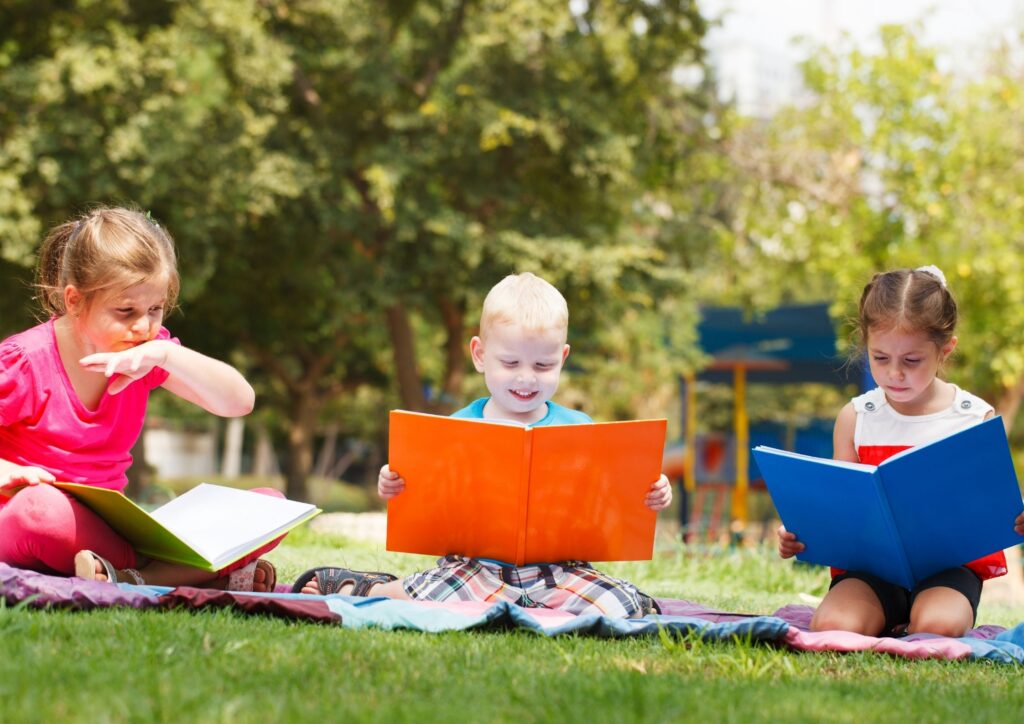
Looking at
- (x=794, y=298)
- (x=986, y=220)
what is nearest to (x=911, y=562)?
(x=986, y=220)

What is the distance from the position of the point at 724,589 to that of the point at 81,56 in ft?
27.2

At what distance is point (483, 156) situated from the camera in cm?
1277

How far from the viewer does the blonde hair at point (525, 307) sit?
352 cm

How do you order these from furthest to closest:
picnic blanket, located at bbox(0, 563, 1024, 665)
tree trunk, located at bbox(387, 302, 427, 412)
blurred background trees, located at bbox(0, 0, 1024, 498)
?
tree trunk, located at bbox(387, 302, 427, 412) → blurred background trees, located at bbox(0, 0, 1024, 498) → picnic blanket, located at bbox(0, 563, 1024, 665)

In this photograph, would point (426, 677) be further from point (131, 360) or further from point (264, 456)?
point (264, 456)

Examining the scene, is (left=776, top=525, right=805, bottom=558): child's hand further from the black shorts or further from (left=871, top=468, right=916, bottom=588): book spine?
(left=871, top=468, right=916, bottom=588): book spine

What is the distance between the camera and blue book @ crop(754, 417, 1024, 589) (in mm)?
3092

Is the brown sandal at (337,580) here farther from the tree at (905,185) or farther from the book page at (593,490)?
the tree at (905,185)

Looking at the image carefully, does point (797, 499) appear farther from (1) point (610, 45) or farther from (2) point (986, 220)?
(1) point (610, 45)

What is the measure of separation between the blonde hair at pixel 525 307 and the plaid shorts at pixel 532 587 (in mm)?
717

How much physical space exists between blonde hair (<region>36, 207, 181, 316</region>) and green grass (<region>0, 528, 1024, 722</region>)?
3.29 ft

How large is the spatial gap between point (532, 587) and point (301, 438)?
15.1 meters

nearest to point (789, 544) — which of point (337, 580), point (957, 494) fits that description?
point (957, 494)

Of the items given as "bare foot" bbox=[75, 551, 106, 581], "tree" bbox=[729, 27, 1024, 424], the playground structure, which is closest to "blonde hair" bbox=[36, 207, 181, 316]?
"bare foot" bbox=[75, 551, 106, 581]
